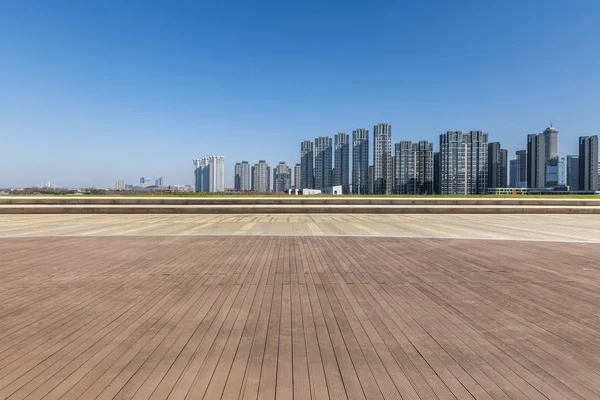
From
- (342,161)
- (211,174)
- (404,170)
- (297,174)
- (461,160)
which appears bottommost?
(404,170)

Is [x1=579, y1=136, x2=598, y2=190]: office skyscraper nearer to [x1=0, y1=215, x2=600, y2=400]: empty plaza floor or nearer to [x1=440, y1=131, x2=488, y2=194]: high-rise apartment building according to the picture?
[x1=440, y1=131, x2=488, y2=194]: high-rise apartment building

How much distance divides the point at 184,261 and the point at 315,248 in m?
3.16

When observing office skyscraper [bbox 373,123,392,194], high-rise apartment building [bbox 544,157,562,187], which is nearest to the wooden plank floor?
office skyscraper [bbox 373,123,392,194]

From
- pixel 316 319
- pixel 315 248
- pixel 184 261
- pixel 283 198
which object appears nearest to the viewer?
pixel 316 319

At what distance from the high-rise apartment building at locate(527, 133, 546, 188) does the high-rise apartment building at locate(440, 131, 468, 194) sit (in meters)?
82.4

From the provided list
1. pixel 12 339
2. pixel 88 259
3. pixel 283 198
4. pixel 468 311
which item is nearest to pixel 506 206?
pixel 283 198

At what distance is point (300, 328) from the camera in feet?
11.5

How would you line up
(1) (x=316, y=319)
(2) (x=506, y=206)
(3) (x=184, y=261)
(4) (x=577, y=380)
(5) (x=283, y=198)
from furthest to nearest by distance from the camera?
(5) (x=283, y=198) < (2) (x=506, y=206) < (3) (x=184, y=261) < (1) (x=316, y=319) < (4) (x=577, y=380)

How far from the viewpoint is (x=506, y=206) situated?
60.8 ft

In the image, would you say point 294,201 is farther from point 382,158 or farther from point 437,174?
point 382,158

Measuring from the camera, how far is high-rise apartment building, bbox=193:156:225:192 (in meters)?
125

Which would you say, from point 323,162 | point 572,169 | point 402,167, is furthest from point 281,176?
point 572,169

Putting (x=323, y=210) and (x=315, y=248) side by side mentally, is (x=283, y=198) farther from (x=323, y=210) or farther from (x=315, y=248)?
(x=315, y=248)

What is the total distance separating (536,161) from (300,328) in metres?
165
